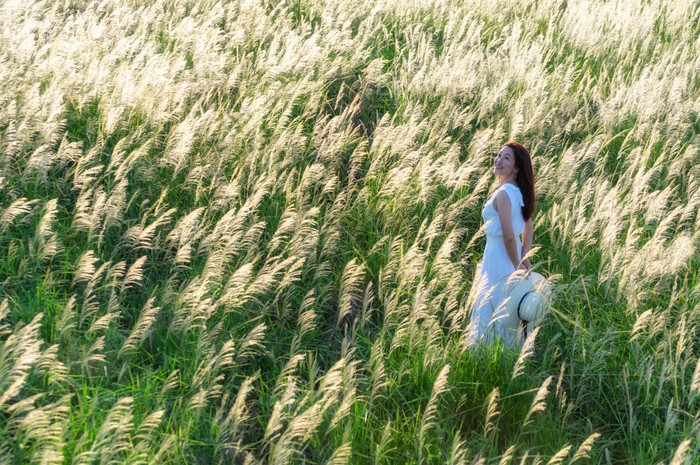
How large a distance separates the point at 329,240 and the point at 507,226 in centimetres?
125

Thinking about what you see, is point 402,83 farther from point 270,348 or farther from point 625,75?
point 270,348

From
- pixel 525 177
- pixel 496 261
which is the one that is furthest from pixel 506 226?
pixel 525 177

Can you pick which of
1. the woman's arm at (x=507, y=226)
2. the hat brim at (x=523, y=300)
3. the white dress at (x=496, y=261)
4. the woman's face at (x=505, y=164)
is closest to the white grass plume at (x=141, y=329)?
the white dress at (x=496, y=261)

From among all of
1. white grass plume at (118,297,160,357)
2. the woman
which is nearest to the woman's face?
the woman

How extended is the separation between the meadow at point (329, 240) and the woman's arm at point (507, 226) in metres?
0.48

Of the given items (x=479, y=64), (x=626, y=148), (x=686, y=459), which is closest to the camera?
(x=686, y=459)

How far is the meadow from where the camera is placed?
11.4 feet

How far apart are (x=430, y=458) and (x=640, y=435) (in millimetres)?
1253

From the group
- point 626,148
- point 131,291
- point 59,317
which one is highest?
point 59,317

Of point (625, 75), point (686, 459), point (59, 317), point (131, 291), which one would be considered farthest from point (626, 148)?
point (59, 317)

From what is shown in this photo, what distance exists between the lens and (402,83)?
24.6 feet

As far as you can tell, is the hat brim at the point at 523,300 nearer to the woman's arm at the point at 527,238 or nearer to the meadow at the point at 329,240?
the meadow at the point at 329,240

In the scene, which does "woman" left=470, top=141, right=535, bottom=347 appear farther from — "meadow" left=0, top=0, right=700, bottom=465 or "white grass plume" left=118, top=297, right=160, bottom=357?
"white grass plume" left=118, top=297, right=160, bottom=357

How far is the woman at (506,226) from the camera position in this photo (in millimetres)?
4684
